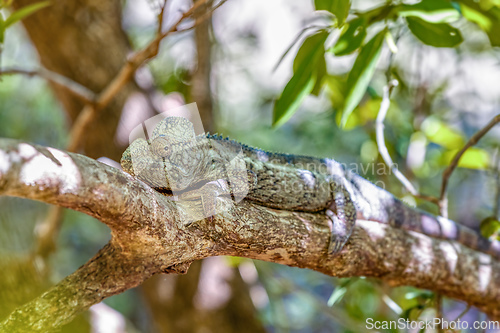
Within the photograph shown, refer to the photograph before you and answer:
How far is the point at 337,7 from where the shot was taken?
1837 mm

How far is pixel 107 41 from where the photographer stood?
361 centimetres

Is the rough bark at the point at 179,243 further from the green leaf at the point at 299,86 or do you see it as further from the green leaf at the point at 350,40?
the green leaf at the point at 350,40

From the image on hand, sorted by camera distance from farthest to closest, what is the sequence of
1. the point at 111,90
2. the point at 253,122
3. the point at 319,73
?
the point at 253,122 → the point at 111,90 → the point at 319,73

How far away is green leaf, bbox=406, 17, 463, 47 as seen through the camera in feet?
6.81

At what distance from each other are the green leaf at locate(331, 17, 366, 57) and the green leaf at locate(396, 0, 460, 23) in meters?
0.20

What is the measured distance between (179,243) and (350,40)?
1191 millimetres

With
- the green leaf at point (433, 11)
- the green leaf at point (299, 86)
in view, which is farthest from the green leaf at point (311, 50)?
the green leaf at point (433, 11)

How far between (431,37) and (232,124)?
3781 millimetres

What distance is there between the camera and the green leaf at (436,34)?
2076mm

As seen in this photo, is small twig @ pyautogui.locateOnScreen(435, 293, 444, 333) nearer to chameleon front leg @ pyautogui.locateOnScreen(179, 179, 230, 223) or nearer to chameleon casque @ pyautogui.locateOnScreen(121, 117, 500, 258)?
chameleon casque @ pyautogui.locateOnScreen(121, 117, 500, 258)

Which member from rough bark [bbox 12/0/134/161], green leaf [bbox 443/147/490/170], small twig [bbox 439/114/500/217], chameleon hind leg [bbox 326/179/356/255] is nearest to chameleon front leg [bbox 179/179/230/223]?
chameleon hind leg [bbox 326/179/356/255]

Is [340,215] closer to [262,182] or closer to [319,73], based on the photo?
[262,182]

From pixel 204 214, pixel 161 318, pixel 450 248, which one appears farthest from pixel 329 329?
pixel 204 214

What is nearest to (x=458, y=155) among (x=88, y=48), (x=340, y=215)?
(x=340, y=215)
